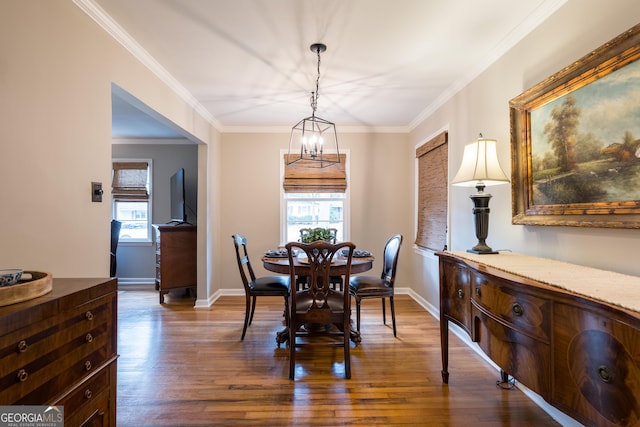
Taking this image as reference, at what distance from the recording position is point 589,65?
1623 millimetres

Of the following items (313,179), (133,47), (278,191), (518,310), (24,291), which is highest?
(133,47)

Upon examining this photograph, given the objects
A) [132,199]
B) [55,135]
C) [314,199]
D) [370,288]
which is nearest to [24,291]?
[55,135]

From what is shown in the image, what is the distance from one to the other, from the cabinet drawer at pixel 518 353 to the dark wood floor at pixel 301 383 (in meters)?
0.65

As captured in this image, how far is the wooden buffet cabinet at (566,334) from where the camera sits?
932 mm

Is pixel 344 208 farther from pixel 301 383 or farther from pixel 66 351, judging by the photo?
pixel 66 351

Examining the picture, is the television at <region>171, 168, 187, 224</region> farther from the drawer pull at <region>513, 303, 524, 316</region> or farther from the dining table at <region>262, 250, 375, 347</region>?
the drawer pull at <region>513, 303, 524, 316</region>

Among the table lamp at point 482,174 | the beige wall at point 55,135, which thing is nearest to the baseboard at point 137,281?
the beige wall at point 55,135

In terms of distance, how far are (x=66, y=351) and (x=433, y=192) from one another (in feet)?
12.0

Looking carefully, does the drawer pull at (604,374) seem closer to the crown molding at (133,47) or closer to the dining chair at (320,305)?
the dining chair at (320,305)

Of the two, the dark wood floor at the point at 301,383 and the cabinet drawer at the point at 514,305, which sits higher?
the cabinet drawer at the point at 514,305

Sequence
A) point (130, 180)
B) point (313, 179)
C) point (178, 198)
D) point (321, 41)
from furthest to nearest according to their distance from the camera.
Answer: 1. point (130, 180)
2. point (178, 198)
3. point (313, 179)
4. point (321, 41)

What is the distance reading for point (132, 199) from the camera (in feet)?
17.7

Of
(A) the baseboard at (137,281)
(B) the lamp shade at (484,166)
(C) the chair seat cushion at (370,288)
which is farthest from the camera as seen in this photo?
(A) the baseboard at (137,281)

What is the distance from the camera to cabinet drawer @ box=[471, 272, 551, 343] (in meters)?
1.23
